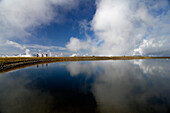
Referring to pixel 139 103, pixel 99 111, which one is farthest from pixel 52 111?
pixel 139 103

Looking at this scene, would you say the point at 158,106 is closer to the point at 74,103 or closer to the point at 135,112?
the point at 135,112

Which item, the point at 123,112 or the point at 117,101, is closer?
the point at 123,112

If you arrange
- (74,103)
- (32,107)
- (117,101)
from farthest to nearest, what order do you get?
(117,101)
(74,103)
(32,107)

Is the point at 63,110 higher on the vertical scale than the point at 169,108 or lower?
higher

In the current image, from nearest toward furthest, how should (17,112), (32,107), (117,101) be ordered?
(17,112)
(32,107)
(117,101)

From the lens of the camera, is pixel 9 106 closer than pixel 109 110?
No

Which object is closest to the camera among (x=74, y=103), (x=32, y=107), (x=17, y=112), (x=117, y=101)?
(x=17, y=112)

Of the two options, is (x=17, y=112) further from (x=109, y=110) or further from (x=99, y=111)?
(x=109, y=110)

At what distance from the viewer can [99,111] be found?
273 inches

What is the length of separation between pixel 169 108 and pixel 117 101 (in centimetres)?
516

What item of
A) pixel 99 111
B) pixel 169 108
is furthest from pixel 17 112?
pixel 169 108

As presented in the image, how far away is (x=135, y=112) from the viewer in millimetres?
6797

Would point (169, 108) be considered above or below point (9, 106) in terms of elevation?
below

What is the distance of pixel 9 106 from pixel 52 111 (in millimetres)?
5079
